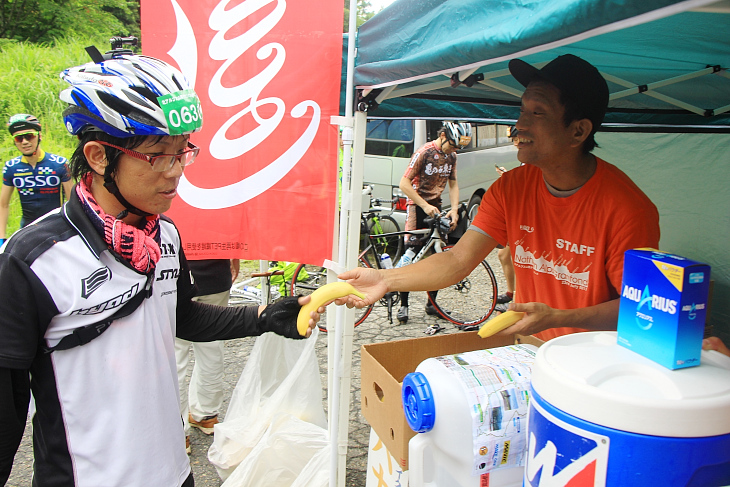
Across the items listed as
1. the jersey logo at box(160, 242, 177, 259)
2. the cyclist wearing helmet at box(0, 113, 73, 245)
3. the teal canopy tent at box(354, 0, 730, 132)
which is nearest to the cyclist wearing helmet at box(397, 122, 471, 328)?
the teal canopy tent at box(354, 0, 730, 132)

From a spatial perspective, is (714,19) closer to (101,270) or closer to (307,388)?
(101,270)

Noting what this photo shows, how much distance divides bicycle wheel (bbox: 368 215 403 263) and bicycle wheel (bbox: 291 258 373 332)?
455 mm

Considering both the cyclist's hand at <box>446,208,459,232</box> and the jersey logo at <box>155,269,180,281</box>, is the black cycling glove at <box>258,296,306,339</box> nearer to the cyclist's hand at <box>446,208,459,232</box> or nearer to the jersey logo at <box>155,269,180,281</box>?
the jersey logo at <box>155,269,180,281</box>

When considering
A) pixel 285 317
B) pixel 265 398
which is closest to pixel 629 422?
pixel 285 317

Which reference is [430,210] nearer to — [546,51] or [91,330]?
[546,51]

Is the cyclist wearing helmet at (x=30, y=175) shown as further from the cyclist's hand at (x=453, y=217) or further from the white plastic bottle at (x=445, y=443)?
the white plastic bottle at (x=445, y=443)

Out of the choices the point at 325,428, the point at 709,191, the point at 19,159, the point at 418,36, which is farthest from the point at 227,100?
the point at 19,159

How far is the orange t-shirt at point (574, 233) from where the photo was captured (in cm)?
172

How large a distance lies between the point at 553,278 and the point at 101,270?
1.54 m

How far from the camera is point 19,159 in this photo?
17.8 ft

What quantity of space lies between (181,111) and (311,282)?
4.92m

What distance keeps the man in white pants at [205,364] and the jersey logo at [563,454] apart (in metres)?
2.64

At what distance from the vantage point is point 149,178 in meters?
1.36

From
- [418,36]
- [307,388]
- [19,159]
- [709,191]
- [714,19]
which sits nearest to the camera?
[714,19]
